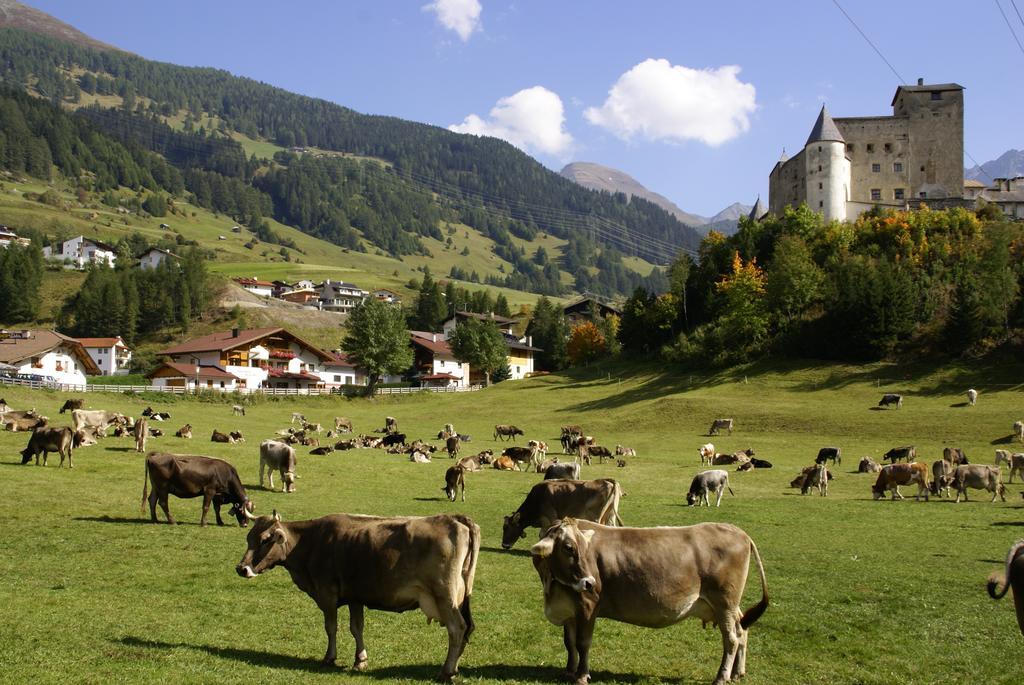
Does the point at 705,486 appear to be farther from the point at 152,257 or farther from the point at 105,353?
the point at 152,257

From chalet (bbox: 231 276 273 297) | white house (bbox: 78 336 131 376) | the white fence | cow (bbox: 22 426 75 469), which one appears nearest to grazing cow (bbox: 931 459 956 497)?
cow (bbox: 22 426 75 469)

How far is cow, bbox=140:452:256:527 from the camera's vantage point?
849 inches

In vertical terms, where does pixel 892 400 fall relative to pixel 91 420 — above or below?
above

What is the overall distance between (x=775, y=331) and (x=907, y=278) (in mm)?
13171

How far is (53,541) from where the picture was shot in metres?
18.3

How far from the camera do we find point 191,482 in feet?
71.4

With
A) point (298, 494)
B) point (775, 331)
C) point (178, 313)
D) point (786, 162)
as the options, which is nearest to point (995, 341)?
point (775, 331)

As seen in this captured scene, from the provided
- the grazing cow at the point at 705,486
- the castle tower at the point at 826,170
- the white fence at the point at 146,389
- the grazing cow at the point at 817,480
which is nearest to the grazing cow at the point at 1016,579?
the grazing cow at the point at 705,486

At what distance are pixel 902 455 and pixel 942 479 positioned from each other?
11277mm

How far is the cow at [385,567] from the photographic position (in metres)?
10.7

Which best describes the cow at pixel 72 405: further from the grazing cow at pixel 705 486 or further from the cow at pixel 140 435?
the grazing cow at pixel 705 486

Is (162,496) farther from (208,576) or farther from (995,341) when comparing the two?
(995,341)

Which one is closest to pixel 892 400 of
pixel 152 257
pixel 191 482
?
pixel 191 482

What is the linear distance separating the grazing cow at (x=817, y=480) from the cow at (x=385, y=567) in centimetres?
2528
